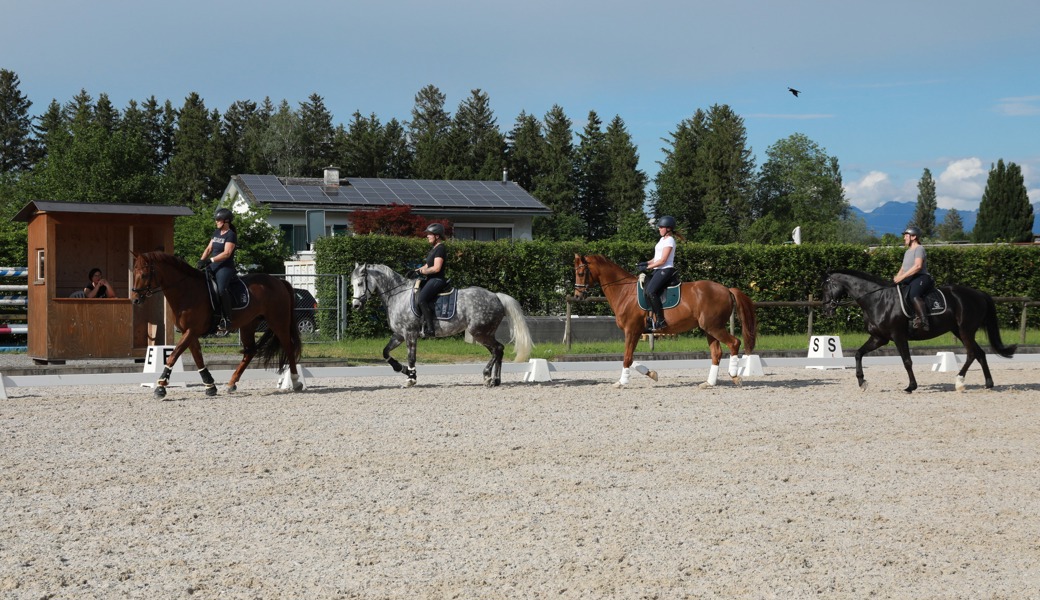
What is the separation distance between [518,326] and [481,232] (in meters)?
30.9

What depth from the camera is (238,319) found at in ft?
42.6

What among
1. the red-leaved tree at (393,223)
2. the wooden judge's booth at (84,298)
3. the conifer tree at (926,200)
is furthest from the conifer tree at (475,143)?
the conifer tree at (926,200)

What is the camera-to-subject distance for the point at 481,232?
44.9 metres

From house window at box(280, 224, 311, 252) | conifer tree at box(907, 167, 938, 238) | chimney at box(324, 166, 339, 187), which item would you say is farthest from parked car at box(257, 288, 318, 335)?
conifer tree at box(907, 167, 938, 238)

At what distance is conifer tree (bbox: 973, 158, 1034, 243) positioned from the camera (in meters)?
84.1

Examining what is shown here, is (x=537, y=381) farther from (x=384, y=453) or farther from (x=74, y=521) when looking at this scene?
(x=74, y=521)

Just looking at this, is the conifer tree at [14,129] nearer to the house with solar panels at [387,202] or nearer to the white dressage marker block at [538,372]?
the house with solar panels at [387,202]

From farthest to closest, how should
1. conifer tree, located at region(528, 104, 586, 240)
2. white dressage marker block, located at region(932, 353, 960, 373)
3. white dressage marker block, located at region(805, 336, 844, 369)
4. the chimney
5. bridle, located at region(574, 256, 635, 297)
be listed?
conifer tree, located at region(528, 104, 586, 240) → the chimney → white dressage marker block, located at region(805, 336, 844, 369) → white dressage marker block, located at region(932, 353, 960, 373) → bridle, located at region(574, 256, 635, 297)

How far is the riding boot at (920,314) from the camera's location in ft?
43.5

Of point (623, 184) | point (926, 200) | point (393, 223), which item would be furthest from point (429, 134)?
point (926, 200)

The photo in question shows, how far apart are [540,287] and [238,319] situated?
38.4ft

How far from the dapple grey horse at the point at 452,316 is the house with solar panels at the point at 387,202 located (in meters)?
26.3

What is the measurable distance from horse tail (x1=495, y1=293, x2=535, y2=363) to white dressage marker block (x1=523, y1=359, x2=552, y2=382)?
0.57 m

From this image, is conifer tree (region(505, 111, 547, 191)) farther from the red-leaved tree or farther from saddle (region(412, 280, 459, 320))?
saddle (region(412, 280, 459, 320))
